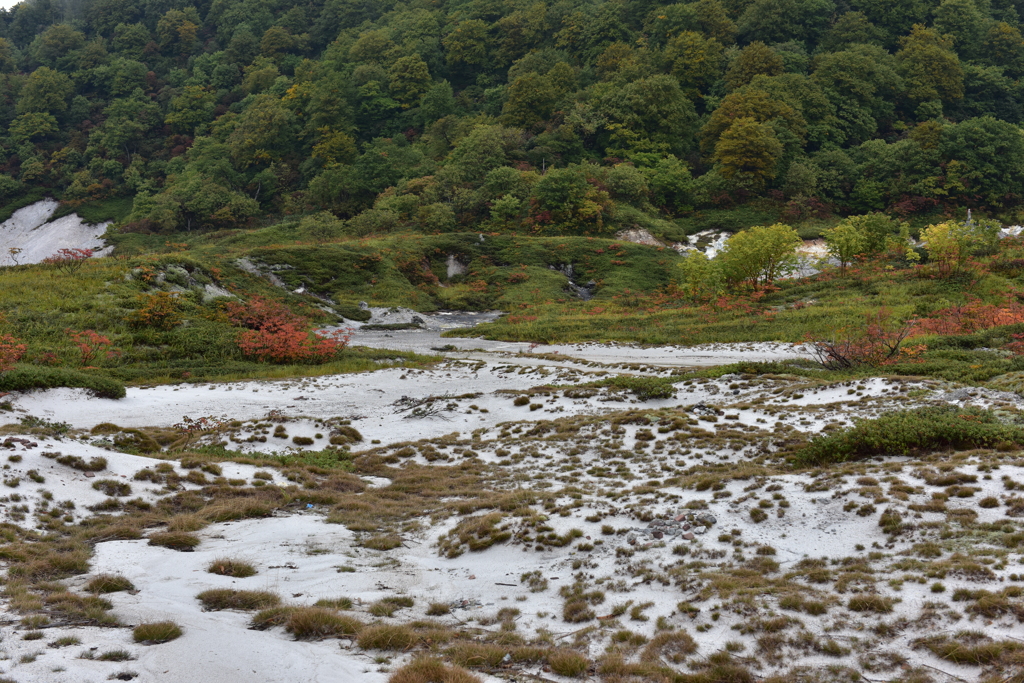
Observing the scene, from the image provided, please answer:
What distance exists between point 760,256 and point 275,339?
33703 millimetres

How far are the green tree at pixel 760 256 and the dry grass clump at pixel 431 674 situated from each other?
42.2 m

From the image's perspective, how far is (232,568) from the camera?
853 cm

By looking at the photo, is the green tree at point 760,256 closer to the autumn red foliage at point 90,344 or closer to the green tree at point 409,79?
the autumn red foliage at point 90,344

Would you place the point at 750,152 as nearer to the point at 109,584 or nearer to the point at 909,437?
the point at 909,437

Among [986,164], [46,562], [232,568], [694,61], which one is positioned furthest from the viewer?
[694,61]

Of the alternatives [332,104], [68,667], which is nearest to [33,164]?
[332,104]

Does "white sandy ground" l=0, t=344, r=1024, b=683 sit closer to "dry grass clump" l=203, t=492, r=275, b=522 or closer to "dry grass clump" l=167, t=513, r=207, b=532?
"dry grass clump" l=167, t=513, r=207, b=532

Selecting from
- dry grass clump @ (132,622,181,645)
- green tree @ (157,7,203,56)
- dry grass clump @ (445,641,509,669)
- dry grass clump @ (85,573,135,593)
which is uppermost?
green tree @ (157,7,203,56)

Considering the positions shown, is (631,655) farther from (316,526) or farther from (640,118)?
(640,118)

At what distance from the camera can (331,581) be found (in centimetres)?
845

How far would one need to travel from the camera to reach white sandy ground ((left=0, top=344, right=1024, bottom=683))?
5.82 meters

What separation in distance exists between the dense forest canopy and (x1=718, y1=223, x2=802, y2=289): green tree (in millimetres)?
24252

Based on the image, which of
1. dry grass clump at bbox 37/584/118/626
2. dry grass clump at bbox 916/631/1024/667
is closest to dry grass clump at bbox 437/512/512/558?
dry grass clump at bbox 37/584/118/626

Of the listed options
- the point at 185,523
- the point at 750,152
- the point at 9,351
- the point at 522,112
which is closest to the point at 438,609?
the point at 185,523
